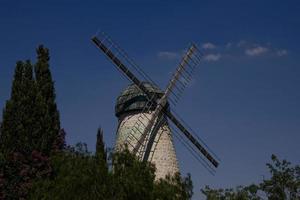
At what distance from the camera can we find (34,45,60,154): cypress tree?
27000mm

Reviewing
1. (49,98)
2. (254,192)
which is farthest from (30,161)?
(254,192)

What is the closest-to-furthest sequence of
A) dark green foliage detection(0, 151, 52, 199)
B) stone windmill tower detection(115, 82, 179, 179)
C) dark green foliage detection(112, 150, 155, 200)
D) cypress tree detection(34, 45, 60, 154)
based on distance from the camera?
dark green foliage detection(112, 150, 155, 200), dark green foliage detection(0, 151, 52, 199), cypress tree detection(34, 45, 60, 154), stone windmill tower detection(115, 82, 179, 179)

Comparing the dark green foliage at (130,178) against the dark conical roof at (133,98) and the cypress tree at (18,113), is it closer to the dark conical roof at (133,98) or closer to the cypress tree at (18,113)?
the cypress tree at (18,113)

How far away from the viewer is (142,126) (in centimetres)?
3906

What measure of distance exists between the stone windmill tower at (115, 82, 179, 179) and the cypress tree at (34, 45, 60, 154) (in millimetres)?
10887

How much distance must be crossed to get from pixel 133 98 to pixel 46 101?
12708 millimetres

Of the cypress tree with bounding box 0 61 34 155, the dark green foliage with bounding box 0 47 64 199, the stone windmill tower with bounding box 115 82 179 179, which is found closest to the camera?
the dark green foliage with bounding box 0 47 64 199

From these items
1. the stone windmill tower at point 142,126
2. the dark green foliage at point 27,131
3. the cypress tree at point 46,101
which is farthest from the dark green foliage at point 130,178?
the stone windmill tower at point 142,126

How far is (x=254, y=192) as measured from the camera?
147 feet

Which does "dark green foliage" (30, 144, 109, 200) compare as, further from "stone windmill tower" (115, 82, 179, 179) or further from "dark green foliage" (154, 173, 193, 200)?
"stone windmill tower" (115, 82, 179, 179)

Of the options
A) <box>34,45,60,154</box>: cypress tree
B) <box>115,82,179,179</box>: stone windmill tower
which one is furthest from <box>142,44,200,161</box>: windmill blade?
<box>34,45,60,154</box>: cypress tree

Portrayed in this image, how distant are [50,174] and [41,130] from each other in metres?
2.51

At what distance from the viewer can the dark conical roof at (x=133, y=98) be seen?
130ft

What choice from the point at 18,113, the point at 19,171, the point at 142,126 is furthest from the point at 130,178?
the point at 142,126
